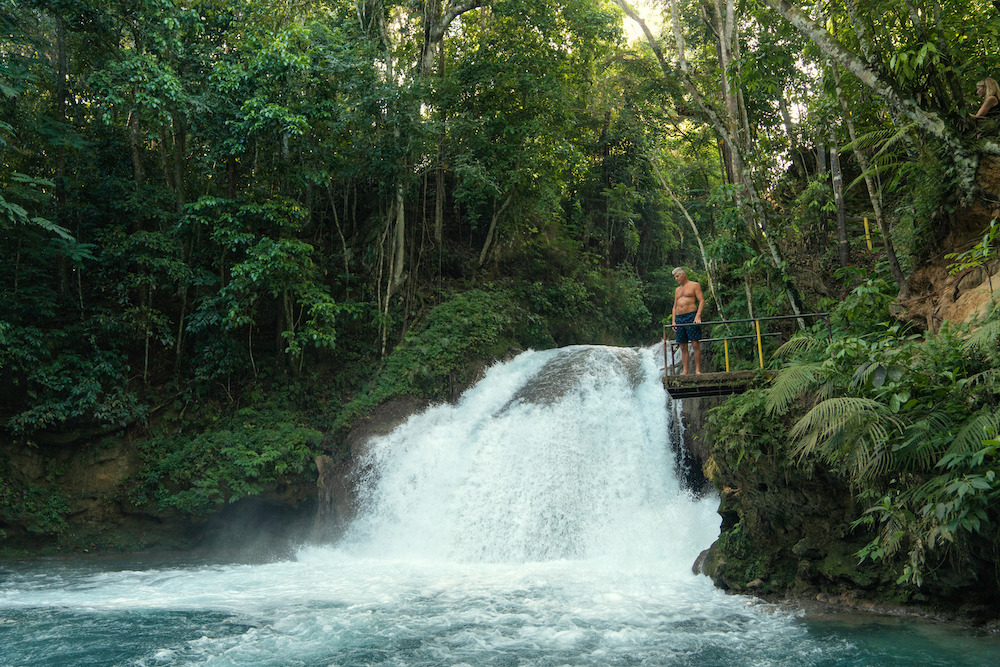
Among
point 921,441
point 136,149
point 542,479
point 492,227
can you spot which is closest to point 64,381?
point 136,149

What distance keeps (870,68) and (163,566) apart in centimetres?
1256

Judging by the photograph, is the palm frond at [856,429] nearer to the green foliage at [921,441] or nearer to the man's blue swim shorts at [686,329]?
the green foliage at [921,441]

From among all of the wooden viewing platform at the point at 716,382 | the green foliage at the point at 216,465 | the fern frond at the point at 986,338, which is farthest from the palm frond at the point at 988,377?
the green foliage at the point at 216,465

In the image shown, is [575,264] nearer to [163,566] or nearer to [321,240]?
[321,240]

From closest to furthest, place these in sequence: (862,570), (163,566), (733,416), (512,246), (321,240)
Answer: (862,570) < (733,416) < (163,566) < (321,240) < (512,246)

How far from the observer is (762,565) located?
8484 millimetres

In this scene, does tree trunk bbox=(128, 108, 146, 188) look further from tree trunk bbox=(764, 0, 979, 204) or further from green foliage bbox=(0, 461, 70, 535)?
tree trunk bbox=(764, 0, 979, 204)

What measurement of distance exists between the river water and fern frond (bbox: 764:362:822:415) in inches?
90.2

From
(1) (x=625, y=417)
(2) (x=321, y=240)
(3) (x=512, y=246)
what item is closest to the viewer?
(1) (x=625, y=417)

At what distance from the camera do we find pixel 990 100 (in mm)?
7762

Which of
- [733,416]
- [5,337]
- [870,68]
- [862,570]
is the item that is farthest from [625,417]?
[5,337]

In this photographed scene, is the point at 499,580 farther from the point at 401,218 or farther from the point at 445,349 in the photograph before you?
the point at 401,218

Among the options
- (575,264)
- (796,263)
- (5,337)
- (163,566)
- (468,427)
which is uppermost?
(575,264)

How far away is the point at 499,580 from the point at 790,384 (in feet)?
15.3
